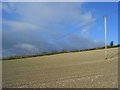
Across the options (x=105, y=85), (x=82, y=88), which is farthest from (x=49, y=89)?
(x=105, y=85)

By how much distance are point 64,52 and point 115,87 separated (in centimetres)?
4602

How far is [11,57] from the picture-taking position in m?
58.6

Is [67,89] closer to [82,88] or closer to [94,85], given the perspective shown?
[82,88]

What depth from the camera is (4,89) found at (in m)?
18.1

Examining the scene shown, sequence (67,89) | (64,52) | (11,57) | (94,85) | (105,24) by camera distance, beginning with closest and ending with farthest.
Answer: (67,89) < (94,85) < (105,24) < (11,57) < (64,52)

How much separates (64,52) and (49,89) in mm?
45737

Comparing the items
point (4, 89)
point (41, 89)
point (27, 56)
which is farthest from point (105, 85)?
point (27, 56)

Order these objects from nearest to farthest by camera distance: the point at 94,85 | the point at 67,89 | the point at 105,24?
1. the point at 67,89
2. the point at 94,85
3. the point at 105,24

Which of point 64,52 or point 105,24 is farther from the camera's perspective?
point 64,52

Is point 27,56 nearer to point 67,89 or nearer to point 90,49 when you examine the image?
point 90,49

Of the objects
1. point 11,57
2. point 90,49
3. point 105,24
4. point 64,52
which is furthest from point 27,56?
point 105,24

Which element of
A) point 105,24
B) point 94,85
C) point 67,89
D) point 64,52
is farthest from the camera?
point 64,52

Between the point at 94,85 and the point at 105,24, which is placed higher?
the point at 105,24

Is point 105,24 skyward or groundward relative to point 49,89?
skyward
